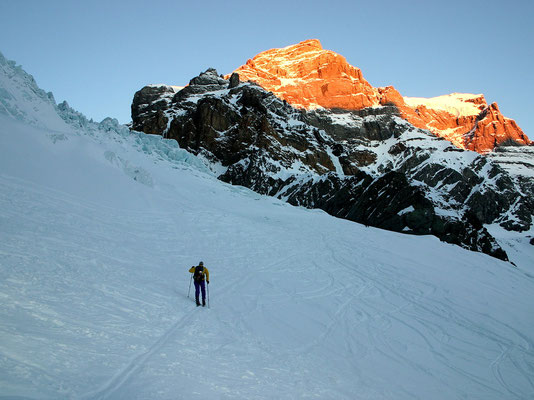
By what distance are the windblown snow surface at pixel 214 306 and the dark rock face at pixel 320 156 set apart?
2272 cm

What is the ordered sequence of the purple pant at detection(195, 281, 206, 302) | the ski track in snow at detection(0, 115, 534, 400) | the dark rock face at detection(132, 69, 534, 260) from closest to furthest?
1. the ski track in snow at detection(0, 115, 534, 400)
2. the purple pant at detection(195, 281, 206, 302)
3. the dark rock face at detection(132, 69, 534, 260)

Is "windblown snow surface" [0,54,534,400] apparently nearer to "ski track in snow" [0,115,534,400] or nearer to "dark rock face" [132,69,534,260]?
"ski track in snow" [0,115,534,400]

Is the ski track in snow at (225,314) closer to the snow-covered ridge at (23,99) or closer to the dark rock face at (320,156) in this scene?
the snow-covered ridge at (23,99)

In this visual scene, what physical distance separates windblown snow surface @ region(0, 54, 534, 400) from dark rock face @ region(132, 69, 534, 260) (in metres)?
22.7

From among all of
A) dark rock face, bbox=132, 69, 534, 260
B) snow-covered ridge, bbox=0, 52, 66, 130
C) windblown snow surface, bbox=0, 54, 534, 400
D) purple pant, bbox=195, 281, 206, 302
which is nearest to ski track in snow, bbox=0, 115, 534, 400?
windblown snow surface, bbox=0, 54, 534, 400

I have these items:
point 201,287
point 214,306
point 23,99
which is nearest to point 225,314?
point 214,306

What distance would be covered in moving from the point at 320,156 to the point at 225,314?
11278 centimetres

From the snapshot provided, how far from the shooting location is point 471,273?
20641 millimetres

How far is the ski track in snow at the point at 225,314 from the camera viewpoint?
257 inches

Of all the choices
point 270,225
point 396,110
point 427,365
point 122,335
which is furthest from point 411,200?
point 396,110

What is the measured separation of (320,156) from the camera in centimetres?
12019

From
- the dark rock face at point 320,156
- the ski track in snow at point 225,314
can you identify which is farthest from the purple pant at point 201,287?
the dark rock face at point 320,156

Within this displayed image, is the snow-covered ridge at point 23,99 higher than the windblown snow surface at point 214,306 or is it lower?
higher

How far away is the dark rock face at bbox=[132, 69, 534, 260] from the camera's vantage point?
5378cm
